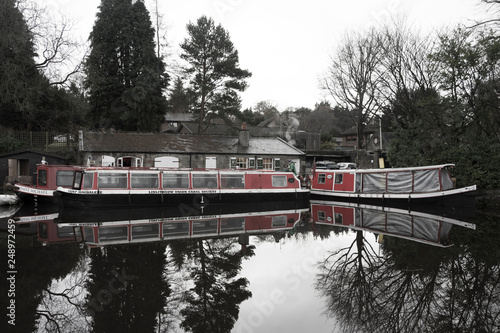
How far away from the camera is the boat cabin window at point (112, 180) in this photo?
57.7 feet

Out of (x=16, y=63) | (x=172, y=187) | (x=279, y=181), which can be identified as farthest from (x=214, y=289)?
(x=16, y=63)

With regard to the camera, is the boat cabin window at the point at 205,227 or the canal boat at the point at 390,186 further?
the canal boat at the point at 390,186

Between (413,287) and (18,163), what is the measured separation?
81.0ft

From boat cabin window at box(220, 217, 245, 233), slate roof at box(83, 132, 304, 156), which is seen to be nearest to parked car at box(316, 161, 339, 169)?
slate roof at box(83, 132, 304, 156)

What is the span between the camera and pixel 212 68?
31234 mm

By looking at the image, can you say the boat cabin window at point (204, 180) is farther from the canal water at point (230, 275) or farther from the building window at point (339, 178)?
the building window at point (339, 178)

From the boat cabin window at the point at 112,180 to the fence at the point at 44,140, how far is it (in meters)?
10.7

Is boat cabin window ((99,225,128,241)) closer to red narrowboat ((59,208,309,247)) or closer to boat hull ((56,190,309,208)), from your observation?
red narrowboat ((59,208,309,247))

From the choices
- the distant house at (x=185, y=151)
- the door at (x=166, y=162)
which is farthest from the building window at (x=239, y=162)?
the door at (x=166, y=162)

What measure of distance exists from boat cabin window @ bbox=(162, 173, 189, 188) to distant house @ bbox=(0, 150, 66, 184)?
9158mm

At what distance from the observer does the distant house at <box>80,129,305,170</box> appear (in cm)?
2408

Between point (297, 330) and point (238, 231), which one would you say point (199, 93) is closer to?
point (238, 231)

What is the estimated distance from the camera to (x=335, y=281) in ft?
24.1

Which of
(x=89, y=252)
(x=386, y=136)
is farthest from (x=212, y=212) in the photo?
(x=386, y=136)
